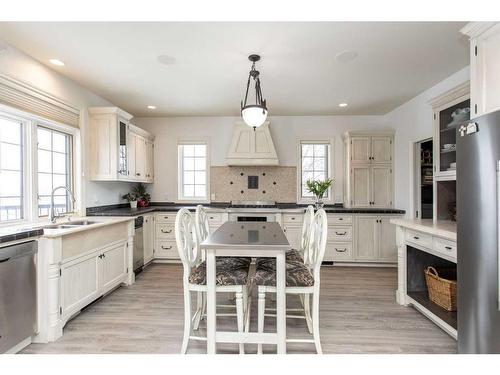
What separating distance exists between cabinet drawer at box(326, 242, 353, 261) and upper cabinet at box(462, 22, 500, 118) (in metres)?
2.78

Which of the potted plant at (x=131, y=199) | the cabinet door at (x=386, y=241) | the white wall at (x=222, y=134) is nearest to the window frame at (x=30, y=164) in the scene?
the potted plant at (x=131, y=199)

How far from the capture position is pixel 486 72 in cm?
178

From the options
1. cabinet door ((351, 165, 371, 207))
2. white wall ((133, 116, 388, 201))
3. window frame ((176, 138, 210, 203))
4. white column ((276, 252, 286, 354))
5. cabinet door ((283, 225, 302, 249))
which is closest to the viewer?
white column ((276, 252, 286, 354))

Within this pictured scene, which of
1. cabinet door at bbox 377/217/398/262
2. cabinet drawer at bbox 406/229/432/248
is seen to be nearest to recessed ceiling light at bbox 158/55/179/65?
cabinet drawer at bbox 406/229/432/248

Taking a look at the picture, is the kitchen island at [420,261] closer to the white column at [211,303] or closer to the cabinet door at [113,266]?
the white column at [211,303]

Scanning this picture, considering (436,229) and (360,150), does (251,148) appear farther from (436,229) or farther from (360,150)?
(436,229)

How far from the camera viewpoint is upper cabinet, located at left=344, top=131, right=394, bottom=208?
174 inches

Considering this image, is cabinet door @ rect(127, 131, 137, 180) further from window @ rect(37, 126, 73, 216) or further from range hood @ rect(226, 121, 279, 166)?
range hood @ rect(226, 121, 279, 166)

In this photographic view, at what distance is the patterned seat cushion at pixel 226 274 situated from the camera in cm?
197

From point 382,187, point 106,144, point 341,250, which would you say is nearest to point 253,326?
point 341,250

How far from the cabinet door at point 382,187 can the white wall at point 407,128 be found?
0.11 meters

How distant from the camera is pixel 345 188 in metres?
4.75

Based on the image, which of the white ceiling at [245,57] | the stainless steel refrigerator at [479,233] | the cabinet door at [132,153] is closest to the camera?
the stainless steel refrigerator at [479,233]
